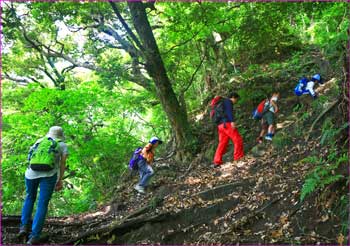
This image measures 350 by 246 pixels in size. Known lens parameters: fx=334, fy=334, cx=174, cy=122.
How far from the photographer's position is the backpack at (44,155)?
559 centimetres

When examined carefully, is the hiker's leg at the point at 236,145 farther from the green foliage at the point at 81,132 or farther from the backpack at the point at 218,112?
the green foliage at the point at 81,132

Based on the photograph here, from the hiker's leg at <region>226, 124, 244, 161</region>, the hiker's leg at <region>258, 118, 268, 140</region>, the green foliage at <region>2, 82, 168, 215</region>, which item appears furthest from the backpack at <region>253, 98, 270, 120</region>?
the green foliage at <region>2, 82, 168, 215</region>

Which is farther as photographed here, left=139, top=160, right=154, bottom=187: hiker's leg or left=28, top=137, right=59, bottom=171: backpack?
left=139, top=160, right=154, bottom=187: hiker's leg

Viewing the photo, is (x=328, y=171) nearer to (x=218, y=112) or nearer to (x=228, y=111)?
(x=228, y=111)

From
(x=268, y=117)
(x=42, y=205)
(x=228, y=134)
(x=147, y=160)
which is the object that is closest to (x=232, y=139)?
(x=228, y=134)

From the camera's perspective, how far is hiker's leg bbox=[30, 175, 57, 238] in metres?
5.54

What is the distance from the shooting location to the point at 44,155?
5648 millimetres

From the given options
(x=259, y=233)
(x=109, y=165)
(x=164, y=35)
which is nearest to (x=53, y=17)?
(x=164, y=35)

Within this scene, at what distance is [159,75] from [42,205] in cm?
543

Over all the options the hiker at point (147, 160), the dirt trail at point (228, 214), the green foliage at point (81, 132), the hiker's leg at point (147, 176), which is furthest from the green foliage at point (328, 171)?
the green foliage at point (81, 132)

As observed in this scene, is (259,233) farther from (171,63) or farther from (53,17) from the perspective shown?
(53,17)

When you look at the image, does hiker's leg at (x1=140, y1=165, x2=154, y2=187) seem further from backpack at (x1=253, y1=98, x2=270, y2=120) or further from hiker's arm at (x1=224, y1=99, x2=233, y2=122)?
backpack at (x1=253, y1=98, x2=270, y2=120)

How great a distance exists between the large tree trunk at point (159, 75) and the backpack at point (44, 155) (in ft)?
15.3

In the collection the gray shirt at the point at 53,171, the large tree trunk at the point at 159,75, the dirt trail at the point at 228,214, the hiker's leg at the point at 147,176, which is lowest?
the dirt trail at the point at 228,214
